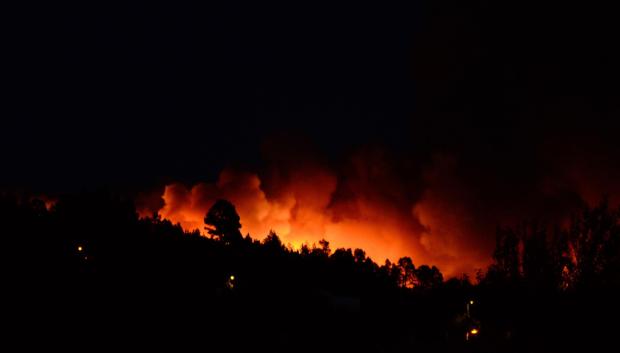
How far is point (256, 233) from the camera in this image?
5253 centimetres

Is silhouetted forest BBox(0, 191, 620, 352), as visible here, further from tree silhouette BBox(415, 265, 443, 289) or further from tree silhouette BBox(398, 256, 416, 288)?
tree silhouette BBox(398, 256, 416, 288)

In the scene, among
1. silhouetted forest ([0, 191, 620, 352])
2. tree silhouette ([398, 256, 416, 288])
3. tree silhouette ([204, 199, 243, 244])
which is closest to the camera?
silhouetted forest ([0, 191, 620, 352])

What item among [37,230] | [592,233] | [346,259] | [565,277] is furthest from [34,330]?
[592,233]

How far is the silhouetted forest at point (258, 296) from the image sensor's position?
1889cm

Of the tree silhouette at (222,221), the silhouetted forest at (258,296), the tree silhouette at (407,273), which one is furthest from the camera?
the tree silhouette at (407,273)

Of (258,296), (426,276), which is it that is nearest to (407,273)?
(426,276)

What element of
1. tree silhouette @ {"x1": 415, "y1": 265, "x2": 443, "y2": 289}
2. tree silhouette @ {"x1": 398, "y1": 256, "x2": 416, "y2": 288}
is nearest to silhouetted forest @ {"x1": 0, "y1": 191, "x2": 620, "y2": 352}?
tree silhouette @ {"x1": 415, "y1": 265, "x2": 443, "y2": 289}

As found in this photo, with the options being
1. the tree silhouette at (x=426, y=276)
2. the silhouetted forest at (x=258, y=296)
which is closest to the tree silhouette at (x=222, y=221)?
the silhouetted forest at (x=258, y=296)

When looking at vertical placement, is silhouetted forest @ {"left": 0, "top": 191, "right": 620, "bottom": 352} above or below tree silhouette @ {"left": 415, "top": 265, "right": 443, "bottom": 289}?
below

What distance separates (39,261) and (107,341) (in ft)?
20.8

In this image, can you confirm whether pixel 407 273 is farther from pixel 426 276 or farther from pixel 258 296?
pixel 258 296

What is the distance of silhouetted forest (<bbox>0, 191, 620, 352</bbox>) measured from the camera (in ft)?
62.0

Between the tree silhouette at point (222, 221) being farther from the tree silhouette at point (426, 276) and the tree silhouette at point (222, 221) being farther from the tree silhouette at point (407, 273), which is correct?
the tree silhouette at point (426, 276)

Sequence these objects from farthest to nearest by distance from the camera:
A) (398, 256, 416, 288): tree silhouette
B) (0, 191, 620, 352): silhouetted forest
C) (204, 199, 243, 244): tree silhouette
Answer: (398, 256, 416, 288): tree silhouette, (204, 199, 243, 244): tree silhouette, (0, 191, 620, 352): silhouetted forest
